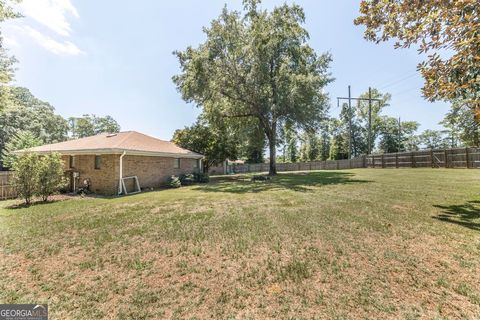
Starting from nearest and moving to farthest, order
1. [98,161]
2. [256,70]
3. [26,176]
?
[26,176]
[98,161]
[256,70]

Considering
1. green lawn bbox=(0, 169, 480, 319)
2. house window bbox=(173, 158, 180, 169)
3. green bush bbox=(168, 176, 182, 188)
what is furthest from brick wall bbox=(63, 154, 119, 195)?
green lawn bbox=(0, 169, 480, 319)

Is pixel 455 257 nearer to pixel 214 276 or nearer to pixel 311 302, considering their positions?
pixel 311 302

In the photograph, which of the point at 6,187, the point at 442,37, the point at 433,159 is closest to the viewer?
the point at 442,37

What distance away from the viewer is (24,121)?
2886 cm

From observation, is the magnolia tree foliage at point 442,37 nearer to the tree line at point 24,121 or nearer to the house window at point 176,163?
the house window at point 176,163

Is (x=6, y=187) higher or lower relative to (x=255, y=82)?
lower

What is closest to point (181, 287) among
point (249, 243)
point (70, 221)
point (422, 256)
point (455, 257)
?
point (249, 243)

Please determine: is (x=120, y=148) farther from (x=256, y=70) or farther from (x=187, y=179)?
(x=256, y=70)

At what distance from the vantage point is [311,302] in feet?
8.37

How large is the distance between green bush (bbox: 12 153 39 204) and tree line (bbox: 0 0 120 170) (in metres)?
1.28

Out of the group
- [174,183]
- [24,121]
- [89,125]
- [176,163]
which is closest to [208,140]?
[176,163]

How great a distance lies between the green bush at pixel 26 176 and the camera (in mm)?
8727
